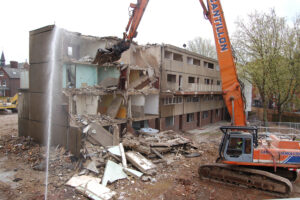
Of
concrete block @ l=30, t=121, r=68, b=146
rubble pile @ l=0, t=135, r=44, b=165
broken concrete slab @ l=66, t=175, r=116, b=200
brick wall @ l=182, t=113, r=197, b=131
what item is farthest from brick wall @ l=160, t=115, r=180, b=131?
broken concrete slab @ l=66, t=175, r=116, b=200

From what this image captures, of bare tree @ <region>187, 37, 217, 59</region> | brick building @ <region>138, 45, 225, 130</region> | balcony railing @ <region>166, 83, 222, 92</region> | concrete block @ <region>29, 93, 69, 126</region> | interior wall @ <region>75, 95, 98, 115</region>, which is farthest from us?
bare tree @ <region>187, 37, 217, 59</region>

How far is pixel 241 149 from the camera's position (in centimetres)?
959

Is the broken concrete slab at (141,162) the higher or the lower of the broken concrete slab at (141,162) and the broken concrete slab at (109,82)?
the lower

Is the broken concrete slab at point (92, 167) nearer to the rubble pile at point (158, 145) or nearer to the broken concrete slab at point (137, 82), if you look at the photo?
the rubble pile at point (158, 145)

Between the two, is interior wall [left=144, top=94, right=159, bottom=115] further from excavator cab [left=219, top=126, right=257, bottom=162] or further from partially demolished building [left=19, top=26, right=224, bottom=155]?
excavator cab [left=219, top=126, right=257, bottom=162]

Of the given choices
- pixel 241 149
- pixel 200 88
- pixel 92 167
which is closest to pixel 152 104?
pixel 200 88

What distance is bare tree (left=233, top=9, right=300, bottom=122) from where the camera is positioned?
25094 millimetres

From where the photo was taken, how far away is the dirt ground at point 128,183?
9.37 m

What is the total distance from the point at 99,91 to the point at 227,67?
9280 mm

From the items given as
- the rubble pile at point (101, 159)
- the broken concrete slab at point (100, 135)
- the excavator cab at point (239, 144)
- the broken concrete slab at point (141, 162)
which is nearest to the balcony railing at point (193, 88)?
the rubble pile at point (101, 159)

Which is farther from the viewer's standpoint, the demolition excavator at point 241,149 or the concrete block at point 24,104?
the concrete block at point 24,104

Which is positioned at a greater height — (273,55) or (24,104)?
(273,55)

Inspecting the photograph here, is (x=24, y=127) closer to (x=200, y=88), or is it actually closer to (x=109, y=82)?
(x=109, y=82)

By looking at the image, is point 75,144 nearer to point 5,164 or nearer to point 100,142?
point 100,142
